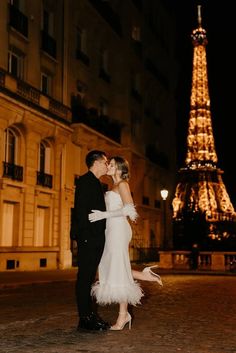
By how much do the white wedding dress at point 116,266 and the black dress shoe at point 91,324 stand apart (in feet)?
1.01

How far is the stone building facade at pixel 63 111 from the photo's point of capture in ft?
77.6

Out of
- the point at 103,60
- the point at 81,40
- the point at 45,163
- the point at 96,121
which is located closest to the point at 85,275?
the point at 45,163

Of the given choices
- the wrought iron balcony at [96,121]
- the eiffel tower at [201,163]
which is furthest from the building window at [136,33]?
the eiffel tower at [201,163]

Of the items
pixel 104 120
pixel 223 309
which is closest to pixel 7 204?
pixel 104 120

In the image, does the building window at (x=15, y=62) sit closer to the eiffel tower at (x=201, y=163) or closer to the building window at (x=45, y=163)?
the building window at (x=45, y=163)

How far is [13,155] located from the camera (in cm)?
2408

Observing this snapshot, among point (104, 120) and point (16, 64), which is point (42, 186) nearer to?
point (16, 64)

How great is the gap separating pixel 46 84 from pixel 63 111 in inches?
63.2

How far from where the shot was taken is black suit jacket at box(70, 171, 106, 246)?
6902 mm

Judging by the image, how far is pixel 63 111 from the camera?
2731 centimetres

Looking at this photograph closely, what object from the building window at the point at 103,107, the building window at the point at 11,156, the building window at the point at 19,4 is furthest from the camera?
the building window at the point at 103,107

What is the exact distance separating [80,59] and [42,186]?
27.5 ft

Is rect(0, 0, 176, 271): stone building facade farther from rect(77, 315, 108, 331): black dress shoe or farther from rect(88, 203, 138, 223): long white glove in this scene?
rect(77, 315, 108, 331): black dress shoe

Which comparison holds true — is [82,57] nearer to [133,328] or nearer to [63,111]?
[63,111]
